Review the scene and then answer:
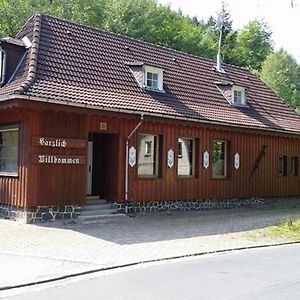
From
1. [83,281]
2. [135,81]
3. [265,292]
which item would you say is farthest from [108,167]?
[265,292]

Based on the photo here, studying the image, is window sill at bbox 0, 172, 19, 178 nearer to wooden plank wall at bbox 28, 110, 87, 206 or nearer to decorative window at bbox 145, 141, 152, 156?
wooden plank wall at bbox 28, 110, 87, 206

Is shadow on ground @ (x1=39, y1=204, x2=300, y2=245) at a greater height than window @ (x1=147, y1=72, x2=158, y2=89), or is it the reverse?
window @ (x1=147, y1=72, x2=158, y2=89)

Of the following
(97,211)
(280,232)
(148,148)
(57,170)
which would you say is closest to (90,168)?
(97,211)

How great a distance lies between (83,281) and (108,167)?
30.8ft

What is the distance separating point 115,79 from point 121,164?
3.23 meters

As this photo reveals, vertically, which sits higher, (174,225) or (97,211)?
(97,211)

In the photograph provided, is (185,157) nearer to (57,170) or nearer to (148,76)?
(148,76)

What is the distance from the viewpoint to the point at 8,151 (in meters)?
16.1

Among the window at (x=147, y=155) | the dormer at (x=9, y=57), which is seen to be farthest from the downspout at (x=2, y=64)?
the window at (x=147, y=155)

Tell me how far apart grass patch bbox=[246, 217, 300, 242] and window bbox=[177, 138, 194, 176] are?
15.6 feet

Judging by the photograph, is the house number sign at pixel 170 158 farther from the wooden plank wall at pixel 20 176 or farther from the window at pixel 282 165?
the window at pixel 282 165

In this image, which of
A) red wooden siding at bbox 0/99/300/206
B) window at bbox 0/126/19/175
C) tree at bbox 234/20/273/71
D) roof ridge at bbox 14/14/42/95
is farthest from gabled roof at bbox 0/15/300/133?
tree at bbox 234/20/273/71

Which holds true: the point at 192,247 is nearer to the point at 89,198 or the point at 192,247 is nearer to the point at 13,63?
the point at 89,198

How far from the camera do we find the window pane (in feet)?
51.7
